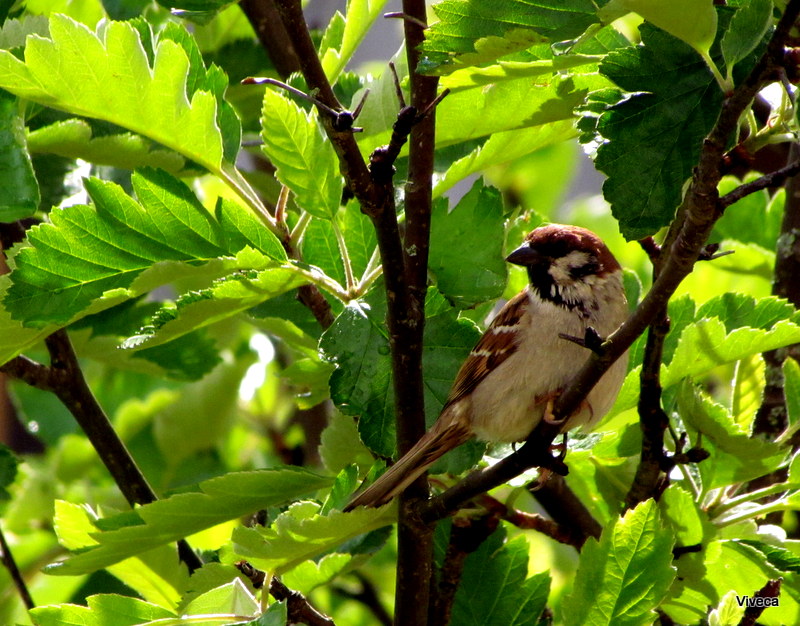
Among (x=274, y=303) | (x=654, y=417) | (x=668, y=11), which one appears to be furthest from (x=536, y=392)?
(x=668, y=11)

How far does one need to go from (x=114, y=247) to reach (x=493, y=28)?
72 cm

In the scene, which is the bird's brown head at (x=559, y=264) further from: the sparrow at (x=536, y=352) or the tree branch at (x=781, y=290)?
the tree branch at (x=781, y=290)

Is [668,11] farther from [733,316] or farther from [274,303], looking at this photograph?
[274,303]

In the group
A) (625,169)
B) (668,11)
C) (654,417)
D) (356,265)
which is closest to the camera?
(668,11)

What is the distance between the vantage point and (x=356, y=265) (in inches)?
79.7

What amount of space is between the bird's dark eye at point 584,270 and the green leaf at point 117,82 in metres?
0.87

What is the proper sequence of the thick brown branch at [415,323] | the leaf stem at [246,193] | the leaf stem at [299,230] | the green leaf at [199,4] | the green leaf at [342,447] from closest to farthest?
1. the thick brown branch at [415,323]
2. the green leaf at [199,4]
3. the leaf stem at [246,193]
4. the leaf stem at [299,230]
5. the green leaf at [342,447]

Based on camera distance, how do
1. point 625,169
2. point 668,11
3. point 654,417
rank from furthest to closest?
point 654,417, point 625,169, point 668,11

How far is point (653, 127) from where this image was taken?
156 centimetres

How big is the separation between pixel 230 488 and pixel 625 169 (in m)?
0.83

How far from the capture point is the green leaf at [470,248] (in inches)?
74.7

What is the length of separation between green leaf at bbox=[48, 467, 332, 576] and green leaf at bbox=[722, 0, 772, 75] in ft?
3.18

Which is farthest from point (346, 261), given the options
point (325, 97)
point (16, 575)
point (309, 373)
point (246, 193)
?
point (16, 575)

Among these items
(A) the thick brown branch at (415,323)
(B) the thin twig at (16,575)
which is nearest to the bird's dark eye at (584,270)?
(A) the thick brown branch at (415,323)
